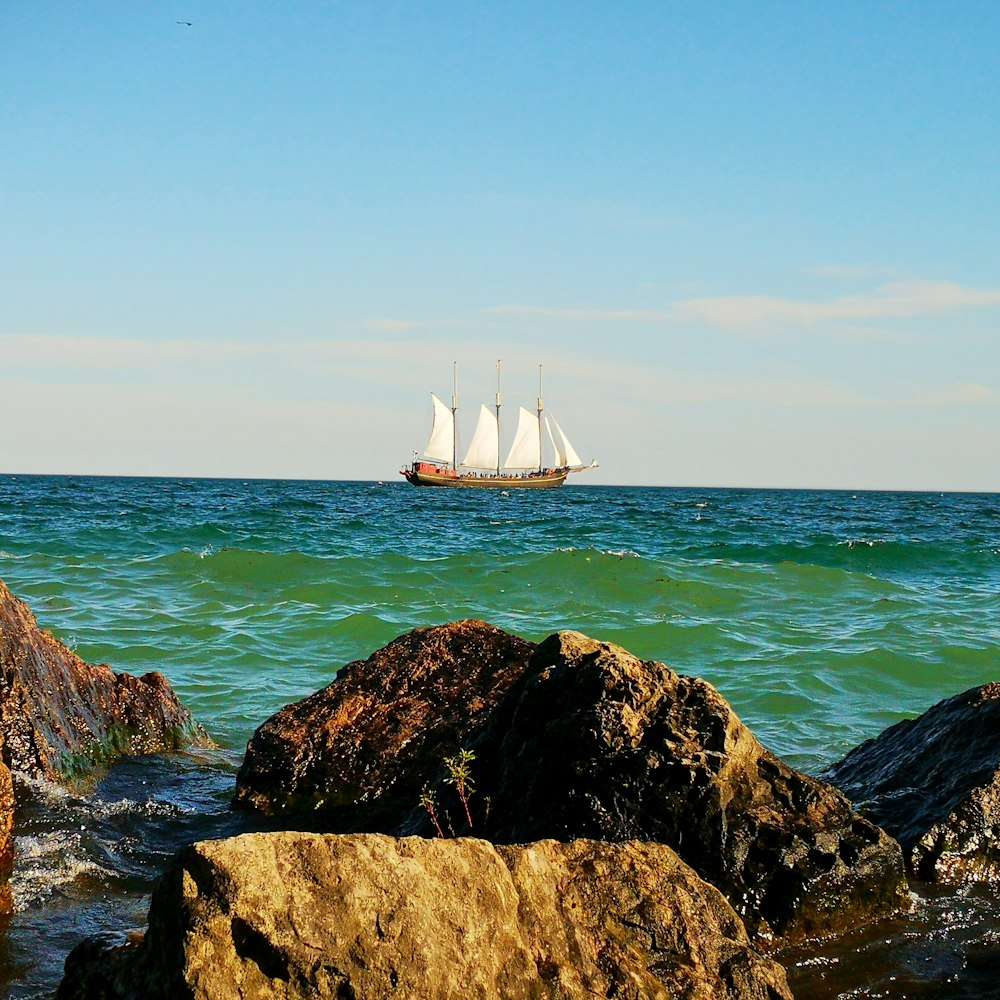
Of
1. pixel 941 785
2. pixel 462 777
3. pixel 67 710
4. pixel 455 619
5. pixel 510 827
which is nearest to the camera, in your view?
pixel 462 777

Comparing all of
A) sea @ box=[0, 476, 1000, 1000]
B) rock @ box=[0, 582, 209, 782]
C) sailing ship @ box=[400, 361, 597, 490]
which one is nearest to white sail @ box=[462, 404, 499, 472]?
sailing ship @ box=[400, 361, 597, 490]

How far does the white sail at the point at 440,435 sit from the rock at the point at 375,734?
91.2m

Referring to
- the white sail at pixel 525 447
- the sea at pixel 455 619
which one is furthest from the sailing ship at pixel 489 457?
the sea at pixel 455 619

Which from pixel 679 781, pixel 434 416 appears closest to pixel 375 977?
pixel 679 781

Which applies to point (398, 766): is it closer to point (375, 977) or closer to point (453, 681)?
point (453, 681)

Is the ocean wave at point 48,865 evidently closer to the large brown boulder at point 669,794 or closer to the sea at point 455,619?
the sea at point 455,619

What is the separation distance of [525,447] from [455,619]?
281 feet

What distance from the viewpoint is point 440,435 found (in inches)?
3871

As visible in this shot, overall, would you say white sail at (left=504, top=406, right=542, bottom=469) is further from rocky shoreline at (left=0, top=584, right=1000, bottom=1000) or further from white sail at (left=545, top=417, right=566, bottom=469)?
rocky shoreline at (left=0, top=584, right=1000, bottom=1000)

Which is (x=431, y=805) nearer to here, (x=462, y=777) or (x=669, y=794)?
(x=462, y=777)

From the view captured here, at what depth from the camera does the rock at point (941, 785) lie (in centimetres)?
479

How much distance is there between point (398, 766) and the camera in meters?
5.79

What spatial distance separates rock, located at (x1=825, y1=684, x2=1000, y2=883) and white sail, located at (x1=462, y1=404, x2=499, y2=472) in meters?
93.3

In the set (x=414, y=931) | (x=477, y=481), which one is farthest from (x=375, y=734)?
(x=477, y=481)
